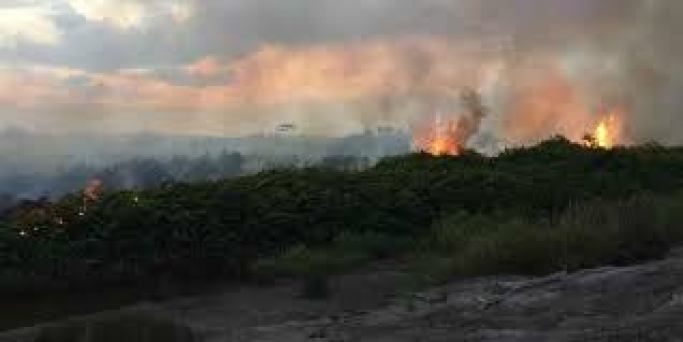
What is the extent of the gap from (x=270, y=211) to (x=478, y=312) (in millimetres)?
8691

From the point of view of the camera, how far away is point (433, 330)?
1031 cm

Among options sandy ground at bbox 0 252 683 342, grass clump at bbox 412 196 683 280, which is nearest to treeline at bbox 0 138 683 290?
sandy ground at bbox 0 252 683 342

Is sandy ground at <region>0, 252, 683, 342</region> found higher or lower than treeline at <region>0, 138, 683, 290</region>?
lower

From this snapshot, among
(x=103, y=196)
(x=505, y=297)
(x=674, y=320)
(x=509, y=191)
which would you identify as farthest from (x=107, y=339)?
(x=509, y=191)

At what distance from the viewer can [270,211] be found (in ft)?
63.0

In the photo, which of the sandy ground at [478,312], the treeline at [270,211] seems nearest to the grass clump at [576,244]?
the sandy ground at [478,312]

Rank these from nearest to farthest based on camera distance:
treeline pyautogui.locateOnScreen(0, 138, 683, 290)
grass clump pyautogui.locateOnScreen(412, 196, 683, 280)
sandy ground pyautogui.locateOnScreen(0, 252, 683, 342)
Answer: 1. sandy ground pyautogui.locateOnScreen(0, 252, 683, 342)
2. grass clump pyautogui.locateOnScreen(412, 196, 683, 280)
3. treeline pyautogui.locateOnScreen(0, 138, 683, 290)

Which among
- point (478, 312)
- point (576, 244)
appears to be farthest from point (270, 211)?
point (478, 312)

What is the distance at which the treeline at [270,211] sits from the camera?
16.6m

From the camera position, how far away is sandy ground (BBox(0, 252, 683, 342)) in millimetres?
9328

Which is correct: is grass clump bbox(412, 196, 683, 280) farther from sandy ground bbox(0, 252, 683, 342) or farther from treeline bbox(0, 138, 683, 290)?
treeline bbox(0, 138, 683, 290)

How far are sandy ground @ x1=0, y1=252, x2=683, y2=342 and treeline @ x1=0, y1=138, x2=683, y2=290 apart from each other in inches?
89.7

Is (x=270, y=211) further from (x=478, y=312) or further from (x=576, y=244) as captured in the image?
(x=478, y=312)

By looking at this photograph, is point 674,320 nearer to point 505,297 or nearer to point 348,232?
point 505,297
